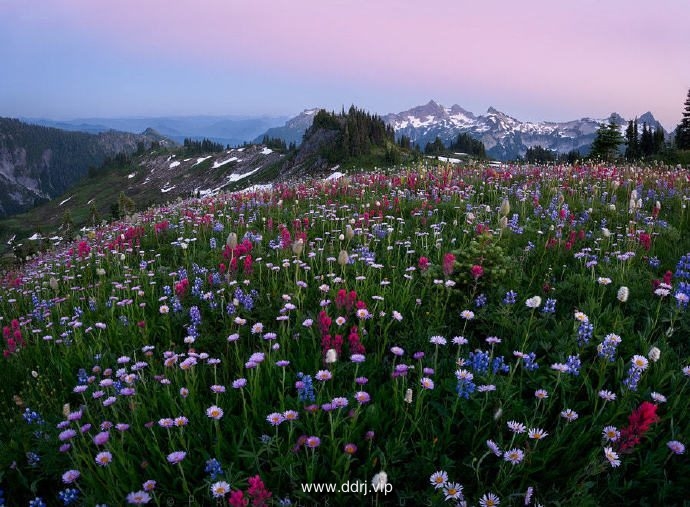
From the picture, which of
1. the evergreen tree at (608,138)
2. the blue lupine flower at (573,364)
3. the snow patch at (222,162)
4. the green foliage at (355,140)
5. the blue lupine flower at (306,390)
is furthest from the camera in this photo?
the snow patch at (222,162)

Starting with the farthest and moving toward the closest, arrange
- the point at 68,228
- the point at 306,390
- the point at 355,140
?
1. the point at 355,140
2. the point at 68,228
3. the point at 306,390

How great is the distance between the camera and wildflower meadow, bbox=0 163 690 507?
8.10 feet

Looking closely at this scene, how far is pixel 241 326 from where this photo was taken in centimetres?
428

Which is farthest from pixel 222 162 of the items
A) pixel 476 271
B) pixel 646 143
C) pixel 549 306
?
pixel 549 306

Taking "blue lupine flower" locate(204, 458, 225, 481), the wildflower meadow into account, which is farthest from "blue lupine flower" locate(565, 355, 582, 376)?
"blue lupine flower" locate(204, 458, 225, 481)

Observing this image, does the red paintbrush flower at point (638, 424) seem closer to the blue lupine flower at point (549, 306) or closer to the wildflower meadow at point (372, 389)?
A: the wildflower meadow at point (372, 389)

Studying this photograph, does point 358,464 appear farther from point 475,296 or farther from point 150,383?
point 475,296

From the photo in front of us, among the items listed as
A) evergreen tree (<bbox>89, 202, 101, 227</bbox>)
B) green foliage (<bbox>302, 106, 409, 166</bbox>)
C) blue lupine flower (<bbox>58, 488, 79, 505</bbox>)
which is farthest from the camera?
green foliage (<bbox>302, 106, 409, 166</bbox>)

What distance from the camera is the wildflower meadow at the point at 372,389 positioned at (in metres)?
2.47

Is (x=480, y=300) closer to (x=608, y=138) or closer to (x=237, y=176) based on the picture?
(x=608, y=138)

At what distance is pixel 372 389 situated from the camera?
3252 millimetres

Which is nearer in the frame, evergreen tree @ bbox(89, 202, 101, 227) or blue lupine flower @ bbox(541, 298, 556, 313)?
blue lupine flower @ bbox(541, 298, 556, 313)

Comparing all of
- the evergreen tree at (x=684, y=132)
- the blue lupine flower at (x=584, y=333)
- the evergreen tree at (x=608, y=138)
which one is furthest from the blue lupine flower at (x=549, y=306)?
the evergreen tree at (x=684, y=132)

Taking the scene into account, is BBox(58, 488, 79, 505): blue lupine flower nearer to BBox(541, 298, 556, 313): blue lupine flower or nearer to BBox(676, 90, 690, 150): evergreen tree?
BBox(541, 298, 556, 313): blue lupine flower
